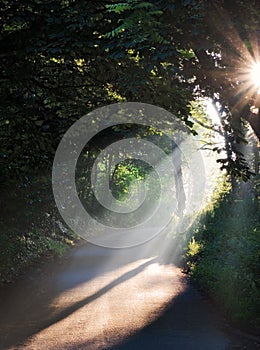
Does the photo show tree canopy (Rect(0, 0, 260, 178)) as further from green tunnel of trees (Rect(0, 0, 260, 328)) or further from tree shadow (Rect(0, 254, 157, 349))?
tree shadow (Rect(0, 254, 157, 349))

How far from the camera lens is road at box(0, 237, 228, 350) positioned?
28.2 ft

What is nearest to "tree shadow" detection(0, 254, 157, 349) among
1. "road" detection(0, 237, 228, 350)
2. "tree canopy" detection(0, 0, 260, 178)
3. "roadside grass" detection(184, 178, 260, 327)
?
"road" detection(0, 237, 228, 350)

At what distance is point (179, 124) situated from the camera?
1146cm

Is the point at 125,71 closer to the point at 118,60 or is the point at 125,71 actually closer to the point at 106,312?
the point at 118,60

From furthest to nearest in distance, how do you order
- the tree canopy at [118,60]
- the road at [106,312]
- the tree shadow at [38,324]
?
the tree shadow at [38,324]
the road at [106,312]
the tree canopy at [118,60]

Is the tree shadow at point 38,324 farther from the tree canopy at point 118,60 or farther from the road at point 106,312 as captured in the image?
the tree canopy at point 118,60

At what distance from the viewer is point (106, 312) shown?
37.2 feet

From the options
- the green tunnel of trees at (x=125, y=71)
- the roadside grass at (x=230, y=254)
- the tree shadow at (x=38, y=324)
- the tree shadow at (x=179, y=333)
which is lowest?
the tree shadow at (x=38, y=324)

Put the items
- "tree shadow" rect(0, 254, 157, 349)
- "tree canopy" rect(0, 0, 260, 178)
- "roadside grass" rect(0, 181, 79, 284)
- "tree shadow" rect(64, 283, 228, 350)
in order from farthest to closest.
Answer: "roadside grass" rect(0, 181, 79, 284) → "tree shadow" rect(0, 254, 157, 349) → "tree shadow" rect(64, 283, 228, 350) → "tree canopy" rect(0, 0, 260, 178)

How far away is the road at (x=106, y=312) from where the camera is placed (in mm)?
8594

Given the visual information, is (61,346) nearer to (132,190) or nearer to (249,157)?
(249,157)

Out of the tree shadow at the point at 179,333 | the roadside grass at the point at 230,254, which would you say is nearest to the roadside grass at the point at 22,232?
the roadside grass at the point at 230,254

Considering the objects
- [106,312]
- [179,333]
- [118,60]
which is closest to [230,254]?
[106,312]

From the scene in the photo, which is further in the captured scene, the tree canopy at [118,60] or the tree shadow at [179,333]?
the tree shadow at [179,333]
